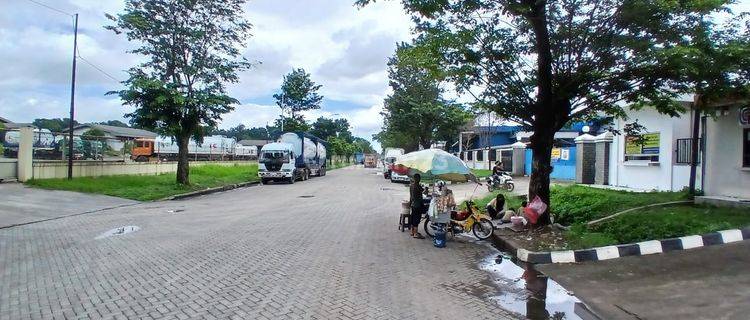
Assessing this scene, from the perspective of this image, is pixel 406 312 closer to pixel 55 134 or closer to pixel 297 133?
pixel 55 134

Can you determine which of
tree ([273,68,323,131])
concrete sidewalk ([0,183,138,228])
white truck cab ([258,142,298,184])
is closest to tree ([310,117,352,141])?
tree ([273,68,323,131])

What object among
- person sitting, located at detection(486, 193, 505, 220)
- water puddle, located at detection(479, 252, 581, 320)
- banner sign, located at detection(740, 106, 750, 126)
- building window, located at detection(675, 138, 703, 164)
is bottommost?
water puddle, located at detection(479, 252, 581, 320)

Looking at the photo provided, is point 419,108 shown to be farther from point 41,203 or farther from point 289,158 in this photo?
point 41,203

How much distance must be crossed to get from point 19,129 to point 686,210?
23.7 meters

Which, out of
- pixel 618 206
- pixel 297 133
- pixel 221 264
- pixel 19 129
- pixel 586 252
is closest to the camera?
pixel 221 264

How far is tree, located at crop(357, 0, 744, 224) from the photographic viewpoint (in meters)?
9.16

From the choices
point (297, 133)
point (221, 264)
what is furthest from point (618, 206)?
point (297, 133)

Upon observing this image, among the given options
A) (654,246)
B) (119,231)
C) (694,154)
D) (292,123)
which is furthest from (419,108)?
(654,246)

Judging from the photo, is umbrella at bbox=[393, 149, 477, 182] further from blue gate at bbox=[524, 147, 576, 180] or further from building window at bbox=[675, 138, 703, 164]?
blue gate at bbox=[524, 147, 576, 180]

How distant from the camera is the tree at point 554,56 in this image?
9164mm

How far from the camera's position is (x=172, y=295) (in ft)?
19.0

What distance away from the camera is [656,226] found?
891 cm

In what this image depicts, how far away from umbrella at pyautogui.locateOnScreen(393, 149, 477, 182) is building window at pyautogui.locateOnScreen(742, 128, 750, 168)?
650 cm

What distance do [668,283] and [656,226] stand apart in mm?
3104
